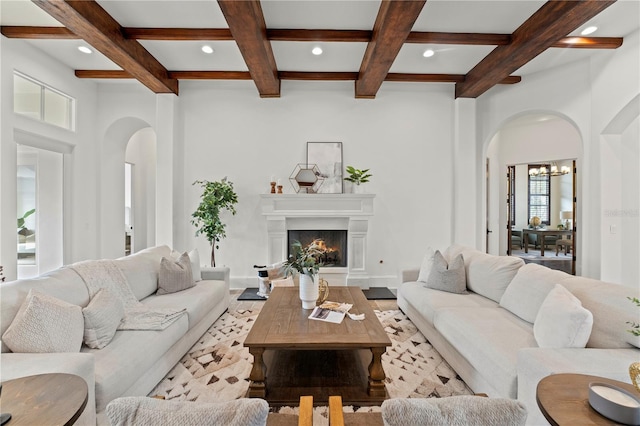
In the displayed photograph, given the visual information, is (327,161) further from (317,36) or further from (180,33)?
(180,33)

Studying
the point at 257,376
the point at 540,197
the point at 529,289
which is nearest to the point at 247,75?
the point at 257,376

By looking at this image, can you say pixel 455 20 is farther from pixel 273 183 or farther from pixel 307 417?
pixel 307 417

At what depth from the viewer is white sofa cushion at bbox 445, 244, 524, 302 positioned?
286cm

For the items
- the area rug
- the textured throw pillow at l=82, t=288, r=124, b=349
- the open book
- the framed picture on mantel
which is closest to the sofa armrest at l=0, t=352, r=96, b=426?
the textured throw pillow at l=82, t=288, r=124, b=349

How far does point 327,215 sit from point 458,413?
4113 millimetres

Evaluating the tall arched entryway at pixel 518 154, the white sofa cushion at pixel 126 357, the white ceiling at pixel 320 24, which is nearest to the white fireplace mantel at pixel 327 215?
the white ceiling at pixel 320 24

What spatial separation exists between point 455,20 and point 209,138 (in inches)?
150

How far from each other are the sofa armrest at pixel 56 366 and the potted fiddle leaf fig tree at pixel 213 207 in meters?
2.99

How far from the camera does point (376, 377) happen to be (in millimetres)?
2100

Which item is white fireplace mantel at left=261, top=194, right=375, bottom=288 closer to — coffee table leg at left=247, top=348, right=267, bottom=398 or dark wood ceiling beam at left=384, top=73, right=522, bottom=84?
dark wood ceiling beam at left=384, top=73, right=522, bottom=84

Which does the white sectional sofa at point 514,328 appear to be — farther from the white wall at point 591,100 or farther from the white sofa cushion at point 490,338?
the white wall at point 591,100

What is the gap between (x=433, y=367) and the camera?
8.24ft

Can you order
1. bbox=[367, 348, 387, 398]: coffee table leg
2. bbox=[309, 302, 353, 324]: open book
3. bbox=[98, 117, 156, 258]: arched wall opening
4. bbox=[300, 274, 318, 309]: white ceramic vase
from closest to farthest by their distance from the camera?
bbox=[367, 348, 387, 398]: coffee table leg < bbox=[309, 302, 353, 324]: open book < bbox=[300, 274, 318, 309]: white ceramic vase < bbox=[98, 117, 156, 258]: arched wall opening

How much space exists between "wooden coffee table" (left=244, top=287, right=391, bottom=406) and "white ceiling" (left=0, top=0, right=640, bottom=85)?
9.68ft
